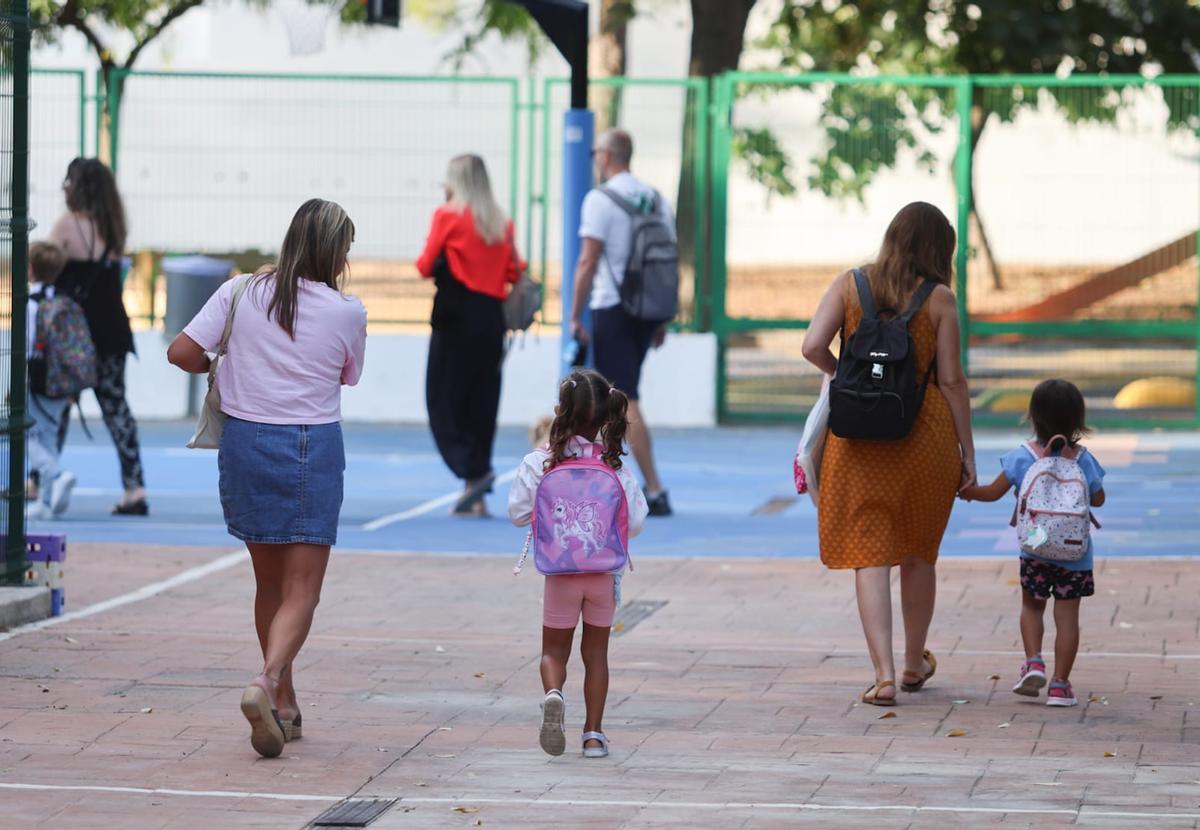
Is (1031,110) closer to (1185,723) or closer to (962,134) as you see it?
(962,134)

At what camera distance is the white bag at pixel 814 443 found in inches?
290

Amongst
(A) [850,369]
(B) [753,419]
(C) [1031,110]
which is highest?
(C) [1031,110]

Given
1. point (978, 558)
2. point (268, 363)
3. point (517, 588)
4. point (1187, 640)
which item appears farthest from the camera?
point (978, 558)

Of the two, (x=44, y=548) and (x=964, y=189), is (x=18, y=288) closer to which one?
(x=44, y=548)

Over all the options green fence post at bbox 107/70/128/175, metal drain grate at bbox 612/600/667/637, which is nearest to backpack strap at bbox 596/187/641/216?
metal drain grate at bbox 612/600/667/637

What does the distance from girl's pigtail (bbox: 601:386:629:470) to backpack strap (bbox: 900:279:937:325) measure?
1.26 meters

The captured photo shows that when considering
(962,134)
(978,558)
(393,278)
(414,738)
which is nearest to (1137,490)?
(978,558)

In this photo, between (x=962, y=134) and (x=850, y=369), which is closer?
(x=850, y=369)

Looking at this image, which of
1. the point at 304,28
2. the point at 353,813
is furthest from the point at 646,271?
the point at 304,28

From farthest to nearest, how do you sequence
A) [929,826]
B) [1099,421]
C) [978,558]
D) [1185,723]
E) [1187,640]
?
[1099,421], [978,558], [1187,640], [1185,723], [929,826]

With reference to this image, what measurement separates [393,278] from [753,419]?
309 centimetres

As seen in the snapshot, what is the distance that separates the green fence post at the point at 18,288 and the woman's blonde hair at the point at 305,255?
266cm

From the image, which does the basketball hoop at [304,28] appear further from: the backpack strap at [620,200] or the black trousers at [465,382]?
the backpack strap at [620,200]

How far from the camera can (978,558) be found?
35.0 feet
